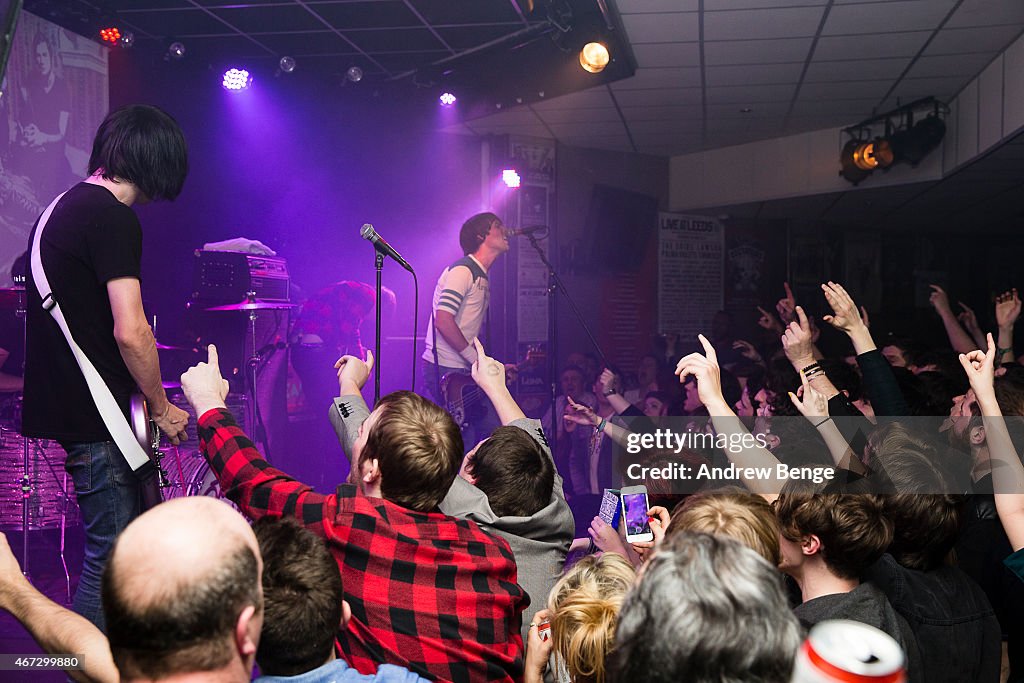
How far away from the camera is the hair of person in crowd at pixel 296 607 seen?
1.15m

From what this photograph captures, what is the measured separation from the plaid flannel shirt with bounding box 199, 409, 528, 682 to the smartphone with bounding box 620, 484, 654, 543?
1.21ft

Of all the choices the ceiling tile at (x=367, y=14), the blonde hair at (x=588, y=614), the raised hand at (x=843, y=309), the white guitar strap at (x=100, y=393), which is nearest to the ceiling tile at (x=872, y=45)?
the ceiling tile at (x=367, y=14)

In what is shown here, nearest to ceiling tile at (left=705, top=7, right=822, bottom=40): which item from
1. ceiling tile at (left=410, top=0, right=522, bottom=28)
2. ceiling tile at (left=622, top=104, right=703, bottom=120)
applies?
ceiling tile at (left=410, top=0, right=522, bottom=28)

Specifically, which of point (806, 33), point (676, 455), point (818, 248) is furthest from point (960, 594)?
point (818, 248)

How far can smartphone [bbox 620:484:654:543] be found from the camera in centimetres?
183

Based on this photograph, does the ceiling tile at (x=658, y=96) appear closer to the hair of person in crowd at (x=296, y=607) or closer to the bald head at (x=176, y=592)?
the hair of person in crowd at (x=296, y=607)

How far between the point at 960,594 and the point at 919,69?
447 cm

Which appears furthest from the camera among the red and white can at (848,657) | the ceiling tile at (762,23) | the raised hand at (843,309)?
the ceiling tile at (762,23)

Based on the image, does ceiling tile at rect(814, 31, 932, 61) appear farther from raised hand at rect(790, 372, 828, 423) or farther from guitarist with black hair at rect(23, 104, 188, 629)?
guitarist with black hair at rect(23, 104, 188, 629)

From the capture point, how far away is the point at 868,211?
7777 mm

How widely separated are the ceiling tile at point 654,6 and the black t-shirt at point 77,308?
10.2 ft

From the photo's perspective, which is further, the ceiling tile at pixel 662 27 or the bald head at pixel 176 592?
the ceiling tile at pixel 662 27

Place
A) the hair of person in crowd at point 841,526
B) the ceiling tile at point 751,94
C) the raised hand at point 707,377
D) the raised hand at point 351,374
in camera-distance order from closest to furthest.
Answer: the hair of person in crowd at point 841,526, the raised hand at point 707,377, the raised hand at point 351,374, the ceiling tile at point 751,94

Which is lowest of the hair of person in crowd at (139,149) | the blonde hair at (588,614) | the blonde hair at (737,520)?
the blonde hair at (588,614)
